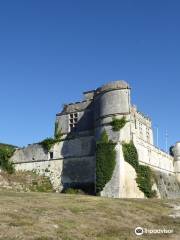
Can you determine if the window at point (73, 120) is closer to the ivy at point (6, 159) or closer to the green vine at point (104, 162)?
the green vine at point (104, 162)

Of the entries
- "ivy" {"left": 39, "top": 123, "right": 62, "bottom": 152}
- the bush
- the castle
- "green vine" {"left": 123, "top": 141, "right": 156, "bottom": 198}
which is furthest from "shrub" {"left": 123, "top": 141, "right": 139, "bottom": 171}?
"ivy" {"left": 39, "top": 123, "right": 62, "bottom": 152}

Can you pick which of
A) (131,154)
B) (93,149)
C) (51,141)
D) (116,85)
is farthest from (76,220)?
(51,141)

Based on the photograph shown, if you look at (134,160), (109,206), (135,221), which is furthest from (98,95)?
(135,221)

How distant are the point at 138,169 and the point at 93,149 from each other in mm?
6075

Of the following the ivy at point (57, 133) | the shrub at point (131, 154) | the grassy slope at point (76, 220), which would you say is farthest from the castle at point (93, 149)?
the grassy slope at point (76, 220)

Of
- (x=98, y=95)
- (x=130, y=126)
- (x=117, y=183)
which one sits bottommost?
(x=117, y=183)

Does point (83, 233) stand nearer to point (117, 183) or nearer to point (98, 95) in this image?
point (117, 183)

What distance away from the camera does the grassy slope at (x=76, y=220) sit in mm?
16109

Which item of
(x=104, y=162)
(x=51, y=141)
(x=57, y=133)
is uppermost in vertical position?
(x=57, y=133)

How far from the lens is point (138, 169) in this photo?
39.2 meters

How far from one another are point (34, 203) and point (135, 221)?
6.34 metres

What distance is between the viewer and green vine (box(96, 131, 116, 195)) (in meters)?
38.1

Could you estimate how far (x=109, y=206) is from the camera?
2570 cm

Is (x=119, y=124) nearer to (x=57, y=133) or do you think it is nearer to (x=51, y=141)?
(x=57, y=133)
